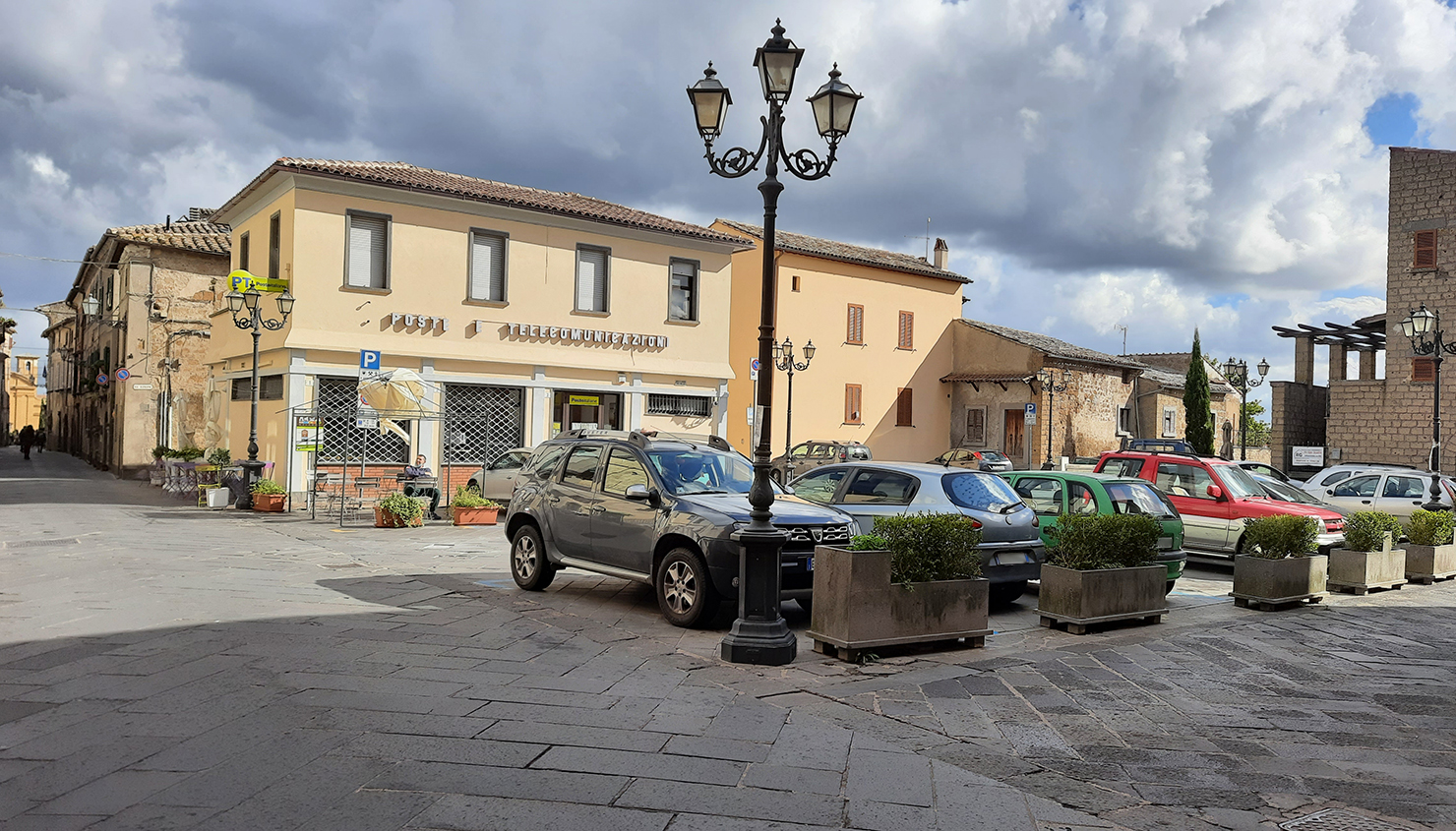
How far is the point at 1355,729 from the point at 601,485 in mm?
6071

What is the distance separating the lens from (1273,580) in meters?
9.94

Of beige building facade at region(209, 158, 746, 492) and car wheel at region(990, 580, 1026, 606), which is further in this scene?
beige building facade at region(209, 158, 746, 492)

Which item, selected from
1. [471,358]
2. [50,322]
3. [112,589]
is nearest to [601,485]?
[112,589]

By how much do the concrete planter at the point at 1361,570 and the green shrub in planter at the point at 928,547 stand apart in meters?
6.59

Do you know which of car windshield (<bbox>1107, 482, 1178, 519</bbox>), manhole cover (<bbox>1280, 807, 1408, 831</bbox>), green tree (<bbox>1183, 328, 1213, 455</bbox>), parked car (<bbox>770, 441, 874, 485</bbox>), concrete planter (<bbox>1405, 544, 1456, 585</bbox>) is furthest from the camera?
green tree (<bbox>1183, 328, 1213, 455</bbox>)

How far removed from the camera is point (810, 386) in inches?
1324

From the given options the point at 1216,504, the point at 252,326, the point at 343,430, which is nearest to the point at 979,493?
the point at 1216,504

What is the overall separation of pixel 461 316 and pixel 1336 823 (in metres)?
19.9

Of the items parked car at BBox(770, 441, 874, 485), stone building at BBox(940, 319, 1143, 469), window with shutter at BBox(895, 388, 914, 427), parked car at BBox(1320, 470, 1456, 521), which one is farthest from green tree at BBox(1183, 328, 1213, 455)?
parked car at BBox(1320, 470, 1456, 521)

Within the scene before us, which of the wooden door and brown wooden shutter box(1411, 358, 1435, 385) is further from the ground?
brown wooden shutter box(1411, 358, 1435, 385)

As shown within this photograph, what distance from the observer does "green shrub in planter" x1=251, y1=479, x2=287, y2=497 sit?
741 inches

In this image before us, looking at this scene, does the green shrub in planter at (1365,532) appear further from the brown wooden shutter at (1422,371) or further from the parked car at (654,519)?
the brown wooden shutter at (1422,371)

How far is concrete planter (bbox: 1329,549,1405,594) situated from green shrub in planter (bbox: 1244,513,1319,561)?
1421 millimetres

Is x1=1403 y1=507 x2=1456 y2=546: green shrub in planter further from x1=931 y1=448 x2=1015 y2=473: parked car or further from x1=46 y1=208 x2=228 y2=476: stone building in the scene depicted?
x1=46 y1=208 x2=228 y2=476: stone building
